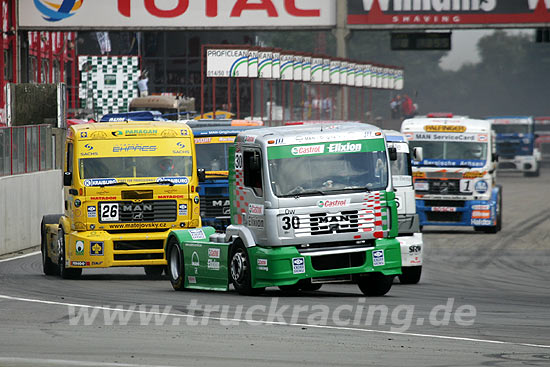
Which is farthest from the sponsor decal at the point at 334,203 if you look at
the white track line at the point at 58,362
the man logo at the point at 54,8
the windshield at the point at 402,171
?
the man logo at the point at 54,8

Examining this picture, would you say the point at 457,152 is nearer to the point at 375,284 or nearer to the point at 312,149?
the point at 375,284

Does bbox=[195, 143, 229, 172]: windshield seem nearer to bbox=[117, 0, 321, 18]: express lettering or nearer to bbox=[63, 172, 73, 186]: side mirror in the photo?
bbox=[63, 172, 73, 186]: side mirror

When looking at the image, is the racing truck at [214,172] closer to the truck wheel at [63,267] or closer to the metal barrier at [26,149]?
the metal barrier at [26,149]

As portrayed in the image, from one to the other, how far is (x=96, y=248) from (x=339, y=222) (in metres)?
4.76

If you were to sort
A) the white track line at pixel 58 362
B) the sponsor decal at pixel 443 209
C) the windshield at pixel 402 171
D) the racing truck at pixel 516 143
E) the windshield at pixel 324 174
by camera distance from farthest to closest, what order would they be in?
1. the racing truck at pixel 516 143
2. the sponsor decal at pixel 443 209
3. the windshield at pixel 402 171
4. the windshield at pixel 324 174
5. the white track line at pixel 58 362

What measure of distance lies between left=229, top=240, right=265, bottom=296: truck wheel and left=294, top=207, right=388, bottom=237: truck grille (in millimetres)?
770

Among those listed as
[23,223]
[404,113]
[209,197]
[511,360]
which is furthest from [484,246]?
[404,113]

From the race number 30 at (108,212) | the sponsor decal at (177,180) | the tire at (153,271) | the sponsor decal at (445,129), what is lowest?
the tire at (153,271)

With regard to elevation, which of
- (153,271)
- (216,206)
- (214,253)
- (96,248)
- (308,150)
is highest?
(308,150)

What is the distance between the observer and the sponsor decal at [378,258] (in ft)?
51.0

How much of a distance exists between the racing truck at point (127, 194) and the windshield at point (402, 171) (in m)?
3.68

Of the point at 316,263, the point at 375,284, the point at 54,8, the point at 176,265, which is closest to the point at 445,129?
the point at 176,265

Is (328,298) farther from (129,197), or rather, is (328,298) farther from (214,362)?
(214,362)

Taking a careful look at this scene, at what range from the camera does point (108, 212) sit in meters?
19.0
